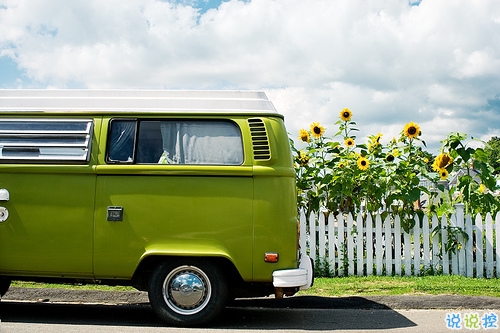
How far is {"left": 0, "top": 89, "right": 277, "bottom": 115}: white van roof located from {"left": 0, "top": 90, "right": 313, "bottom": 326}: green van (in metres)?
0.02

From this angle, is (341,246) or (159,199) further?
(341,246)

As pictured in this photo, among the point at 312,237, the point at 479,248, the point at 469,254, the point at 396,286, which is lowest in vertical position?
the point at 396,286

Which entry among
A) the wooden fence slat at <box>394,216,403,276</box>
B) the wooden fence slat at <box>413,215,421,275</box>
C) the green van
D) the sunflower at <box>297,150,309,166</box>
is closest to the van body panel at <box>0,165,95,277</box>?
the green van

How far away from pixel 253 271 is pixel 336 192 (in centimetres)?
449

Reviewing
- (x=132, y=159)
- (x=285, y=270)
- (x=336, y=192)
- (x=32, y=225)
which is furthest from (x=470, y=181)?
(x=32, y=225)

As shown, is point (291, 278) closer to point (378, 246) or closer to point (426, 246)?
point (378, 246)

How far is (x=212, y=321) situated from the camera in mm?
6613

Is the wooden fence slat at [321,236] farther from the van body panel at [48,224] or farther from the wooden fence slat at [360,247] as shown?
the van body panel at [48,224]

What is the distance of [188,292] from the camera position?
654cm

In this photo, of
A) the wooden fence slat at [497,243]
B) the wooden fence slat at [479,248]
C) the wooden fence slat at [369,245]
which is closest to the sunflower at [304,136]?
the wooden fence slat at [369,245]

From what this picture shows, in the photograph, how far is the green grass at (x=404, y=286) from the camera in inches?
339

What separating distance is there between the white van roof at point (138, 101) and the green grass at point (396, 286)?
10.1 feet

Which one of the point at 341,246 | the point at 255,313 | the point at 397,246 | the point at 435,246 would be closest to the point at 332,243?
the point at 341,246

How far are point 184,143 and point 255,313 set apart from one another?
8.05 feet
